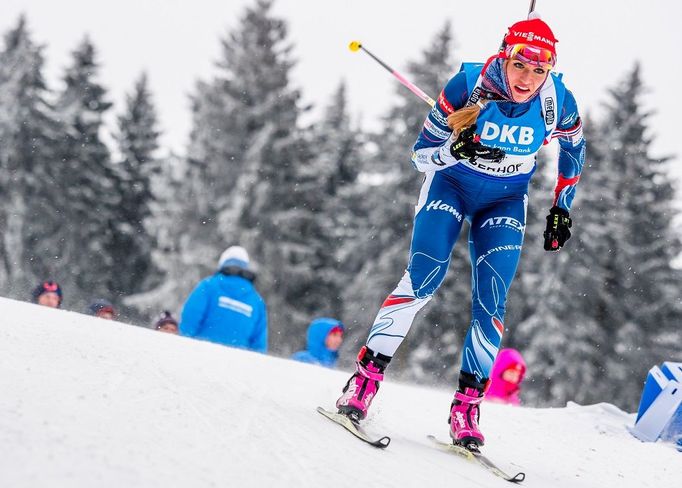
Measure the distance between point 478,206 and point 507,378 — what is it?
641cm

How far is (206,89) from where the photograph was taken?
85.4 feet

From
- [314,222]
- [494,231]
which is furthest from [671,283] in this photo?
[494,231]

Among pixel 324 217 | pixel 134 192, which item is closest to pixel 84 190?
pixel 134 192

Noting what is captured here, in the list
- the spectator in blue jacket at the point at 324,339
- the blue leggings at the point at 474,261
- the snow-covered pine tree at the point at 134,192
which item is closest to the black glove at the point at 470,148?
the blue leggings at the point at 474,261

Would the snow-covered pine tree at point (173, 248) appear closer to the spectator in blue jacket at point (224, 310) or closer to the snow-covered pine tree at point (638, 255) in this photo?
the snow-covered pine tree at point (638, 255)

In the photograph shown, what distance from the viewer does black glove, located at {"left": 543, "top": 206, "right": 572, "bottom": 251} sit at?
4480mm

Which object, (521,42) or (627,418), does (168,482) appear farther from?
(627,418)

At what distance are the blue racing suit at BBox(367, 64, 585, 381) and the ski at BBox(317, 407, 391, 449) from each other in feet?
1.72

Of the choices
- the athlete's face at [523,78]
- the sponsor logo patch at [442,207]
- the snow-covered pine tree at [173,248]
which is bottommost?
the snow-covered pine tree at [173,248]

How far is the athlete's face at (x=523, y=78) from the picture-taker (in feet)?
13.1

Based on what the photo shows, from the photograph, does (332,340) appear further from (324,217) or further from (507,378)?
(324,217)

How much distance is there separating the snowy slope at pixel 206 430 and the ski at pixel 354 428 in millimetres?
55

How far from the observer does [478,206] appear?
438 centimetres

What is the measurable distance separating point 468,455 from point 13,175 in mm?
27589
